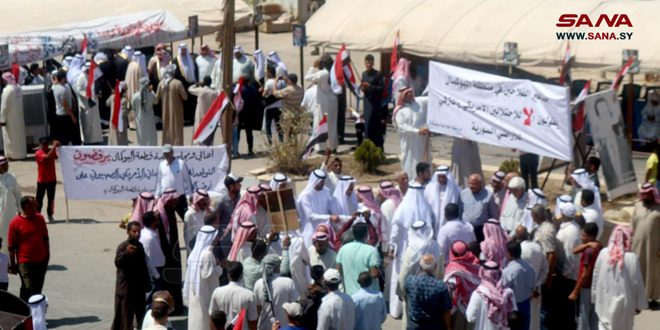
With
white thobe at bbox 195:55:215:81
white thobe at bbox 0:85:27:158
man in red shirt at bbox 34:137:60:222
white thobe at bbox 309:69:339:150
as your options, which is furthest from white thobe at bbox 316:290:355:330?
white thobe at bbox 195:55:215:81

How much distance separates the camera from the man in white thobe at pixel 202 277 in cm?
1241

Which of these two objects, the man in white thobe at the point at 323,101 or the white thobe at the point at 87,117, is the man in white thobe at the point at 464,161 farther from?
the white thobe at the point at 87,117

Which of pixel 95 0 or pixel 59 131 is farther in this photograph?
pixel 95 0

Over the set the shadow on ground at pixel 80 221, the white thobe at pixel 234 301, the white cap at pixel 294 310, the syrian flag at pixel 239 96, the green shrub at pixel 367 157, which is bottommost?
the shadow on ground at pixel 80 221

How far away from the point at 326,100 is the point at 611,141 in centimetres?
563

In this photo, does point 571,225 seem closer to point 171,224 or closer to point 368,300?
point 368,300

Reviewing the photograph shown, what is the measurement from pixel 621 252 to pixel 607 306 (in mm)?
570

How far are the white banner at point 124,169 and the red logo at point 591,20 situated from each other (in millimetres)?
7699

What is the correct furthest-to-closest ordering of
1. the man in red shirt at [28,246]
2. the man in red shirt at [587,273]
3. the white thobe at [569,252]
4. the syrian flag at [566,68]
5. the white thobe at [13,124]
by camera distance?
the white thobe at [13,124] < the syrian flag at [566,68] < the man in red shirt at [28,246] < the white thobe at [569,252] < the man in red shirt at [587,273]

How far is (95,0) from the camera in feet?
99.1

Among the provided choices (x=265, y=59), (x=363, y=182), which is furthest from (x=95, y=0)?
(x=363, y=182)

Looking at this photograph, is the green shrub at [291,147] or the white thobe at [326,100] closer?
the green shrub at [291,147]

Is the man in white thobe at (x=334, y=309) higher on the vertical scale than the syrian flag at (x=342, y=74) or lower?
lower
